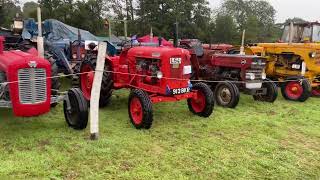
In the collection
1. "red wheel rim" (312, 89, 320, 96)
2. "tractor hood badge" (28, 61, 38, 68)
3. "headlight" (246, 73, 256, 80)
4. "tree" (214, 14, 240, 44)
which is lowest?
"red wheel rim" (312, 89, 320, 96)

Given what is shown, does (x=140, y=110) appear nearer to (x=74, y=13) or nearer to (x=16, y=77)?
(x=16, y=77)

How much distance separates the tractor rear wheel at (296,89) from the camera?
8734mm

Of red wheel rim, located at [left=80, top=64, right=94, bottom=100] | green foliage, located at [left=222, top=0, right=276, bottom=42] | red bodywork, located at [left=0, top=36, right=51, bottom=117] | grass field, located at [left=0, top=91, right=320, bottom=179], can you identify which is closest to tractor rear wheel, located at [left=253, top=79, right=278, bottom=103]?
grass field, located at [left=0, top=91, right=320, bottom=179]

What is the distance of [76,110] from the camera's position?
5.48 m

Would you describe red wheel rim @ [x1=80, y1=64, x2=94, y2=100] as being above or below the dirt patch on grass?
above

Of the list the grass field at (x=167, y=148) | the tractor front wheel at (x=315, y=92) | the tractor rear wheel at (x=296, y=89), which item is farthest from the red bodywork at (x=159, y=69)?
the tractor front wheel at (x=315, y=92)

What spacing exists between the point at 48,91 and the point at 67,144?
2.91 ft

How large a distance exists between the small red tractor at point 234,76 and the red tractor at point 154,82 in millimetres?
1088

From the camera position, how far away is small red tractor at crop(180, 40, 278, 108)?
7.79 metres

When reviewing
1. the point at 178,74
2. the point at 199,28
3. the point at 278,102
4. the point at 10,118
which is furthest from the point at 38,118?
the point at 199,28

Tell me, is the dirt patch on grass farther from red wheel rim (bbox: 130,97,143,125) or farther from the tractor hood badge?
red wheel rim (bbox: 130,97,143,125)

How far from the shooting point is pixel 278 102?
28.3 ft

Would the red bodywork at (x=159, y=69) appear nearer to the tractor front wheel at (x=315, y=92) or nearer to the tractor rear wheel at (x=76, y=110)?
the tractor rear wheel at (x=76, y=110)

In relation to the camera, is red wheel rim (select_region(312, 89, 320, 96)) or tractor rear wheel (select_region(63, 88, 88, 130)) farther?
red wheel rim (select_region(312, 89, 320, 96))
